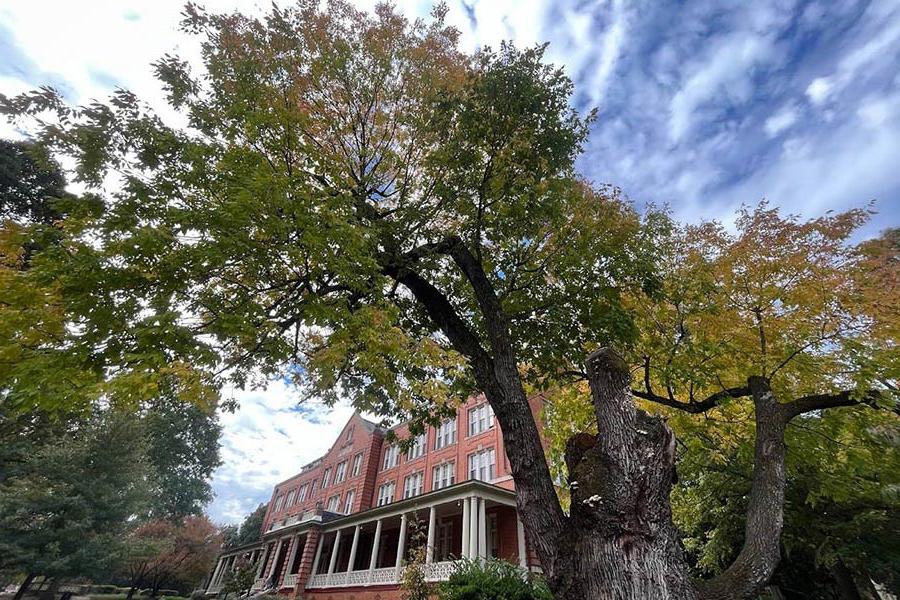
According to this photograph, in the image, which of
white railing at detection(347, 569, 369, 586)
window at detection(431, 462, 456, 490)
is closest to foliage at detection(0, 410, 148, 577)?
white railing at detection(347, 569, 369, 586)

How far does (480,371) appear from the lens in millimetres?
5133

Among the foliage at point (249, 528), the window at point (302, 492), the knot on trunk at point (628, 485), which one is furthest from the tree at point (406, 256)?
the foliage at point (249, 528)

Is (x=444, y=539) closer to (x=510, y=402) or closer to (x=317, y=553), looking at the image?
(x=317, y=553)

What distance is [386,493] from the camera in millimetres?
30297

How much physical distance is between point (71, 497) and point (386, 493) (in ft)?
60.2

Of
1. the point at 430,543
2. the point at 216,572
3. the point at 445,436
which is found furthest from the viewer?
the point at 216,572

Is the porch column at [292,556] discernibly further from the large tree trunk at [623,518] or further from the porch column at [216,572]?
the large tree trunk at [623,518]

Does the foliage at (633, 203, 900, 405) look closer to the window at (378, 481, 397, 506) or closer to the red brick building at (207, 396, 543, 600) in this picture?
the red brick building at (207, 396, 543, 600)

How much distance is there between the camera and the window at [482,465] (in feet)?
73.6

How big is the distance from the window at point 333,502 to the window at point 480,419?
1646cm

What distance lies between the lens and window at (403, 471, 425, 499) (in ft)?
88.8

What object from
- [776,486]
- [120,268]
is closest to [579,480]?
[776,486]

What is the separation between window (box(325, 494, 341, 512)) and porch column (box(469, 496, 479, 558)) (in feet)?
69.7

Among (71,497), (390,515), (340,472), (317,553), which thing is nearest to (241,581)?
(317,553)
